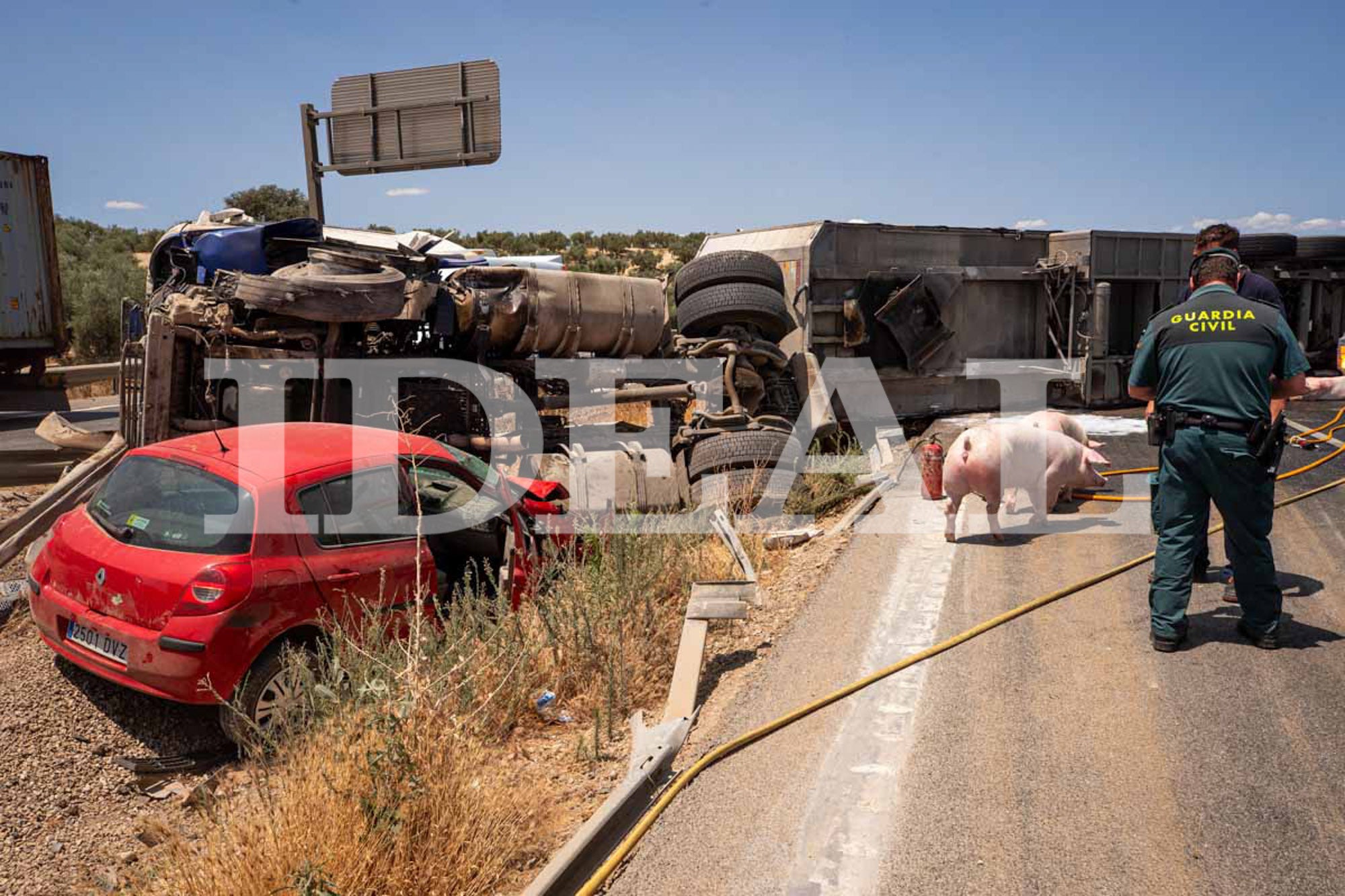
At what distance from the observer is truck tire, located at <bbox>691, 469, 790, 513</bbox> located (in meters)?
8.38

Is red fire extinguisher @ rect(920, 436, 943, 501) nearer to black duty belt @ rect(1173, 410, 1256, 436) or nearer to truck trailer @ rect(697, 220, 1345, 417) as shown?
black duty belt @ rect(1173, 410, 1256, 436)

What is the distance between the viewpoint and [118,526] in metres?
5.32

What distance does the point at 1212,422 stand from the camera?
4.80 m

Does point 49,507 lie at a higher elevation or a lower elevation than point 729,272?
lower

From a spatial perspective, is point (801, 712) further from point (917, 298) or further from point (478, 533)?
point (917, 298)

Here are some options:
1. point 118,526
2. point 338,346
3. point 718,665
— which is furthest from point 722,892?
point 338,346

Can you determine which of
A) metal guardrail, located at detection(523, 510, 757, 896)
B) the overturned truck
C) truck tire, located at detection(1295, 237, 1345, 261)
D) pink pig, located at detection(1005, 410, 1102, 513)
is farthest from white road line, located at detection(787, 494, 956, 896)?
truck tire, located at detection(1295, 237, 1345, 261)

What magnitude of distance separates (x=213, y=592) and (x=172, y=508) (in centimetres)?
68

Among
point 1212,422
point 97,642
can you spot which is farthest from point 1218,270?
point 97,642

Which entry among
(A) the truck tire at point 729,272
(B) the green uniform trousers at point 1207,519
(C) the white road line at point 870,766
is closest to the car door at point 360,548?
(C) the white road line at point 870,766

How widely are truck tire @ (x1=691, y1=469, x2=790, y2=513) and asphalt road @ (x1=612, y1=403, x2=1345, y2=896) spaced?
2.28 meters

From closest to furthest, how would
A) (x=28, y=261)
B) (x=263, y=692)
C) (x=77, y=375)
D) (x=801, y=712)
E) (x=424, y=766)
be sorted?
(x=424, y=766)
(x=801, y=712)
(x=263, y=692)
(x=77, y=375)
(x=28, y=261)

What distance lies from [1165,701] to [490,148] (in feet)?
34.8

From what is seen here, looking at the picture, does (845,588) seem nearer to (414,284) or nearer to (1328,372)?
(414,284)
